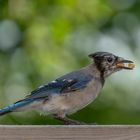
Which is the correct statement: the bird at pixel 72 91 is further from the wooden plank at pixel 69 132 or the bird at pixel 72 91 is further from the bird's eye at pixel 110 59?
the wooden plank at pixel 69 132

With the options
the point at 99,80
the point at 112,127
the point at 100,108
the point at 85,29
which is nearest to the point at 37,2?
the point at 85,29

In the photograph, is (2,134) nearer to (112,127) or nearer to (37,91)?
(112,127)

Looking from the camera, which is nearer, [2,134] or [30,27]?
[2,134]

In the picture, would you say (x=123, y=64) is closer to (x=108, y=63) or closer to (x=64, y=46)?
(x=108, y=63)

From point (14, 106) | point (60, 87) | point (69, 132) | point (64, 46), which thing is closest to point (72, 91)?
point (60, 87)

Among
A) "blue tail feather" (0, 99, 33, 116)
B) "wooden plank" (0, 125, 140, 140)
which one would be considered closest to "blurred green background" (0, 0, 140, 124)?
"blue tail feather" (0, 99, 33, 116)
